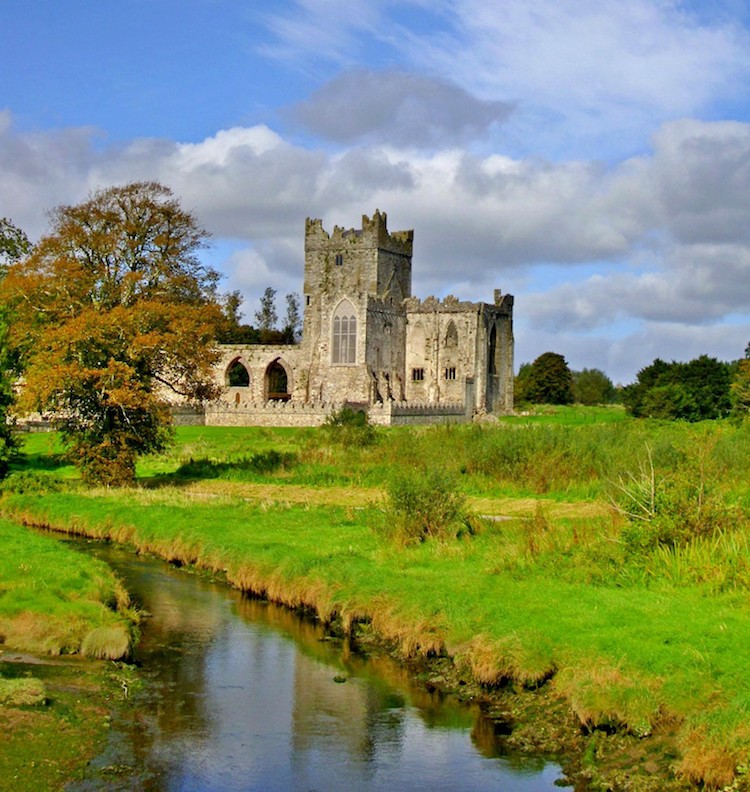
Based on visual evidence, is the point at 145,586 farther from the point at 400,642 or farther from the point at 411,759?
the point at 411,759

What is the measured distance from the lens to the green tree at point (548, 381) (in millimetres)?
117312

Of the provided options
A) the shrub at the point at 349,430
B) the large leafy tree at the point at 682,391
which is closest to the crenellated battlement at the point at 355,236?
the large leafy tree at the point at 682,391

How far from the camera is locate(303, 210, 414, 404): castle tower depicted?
80.4 metres

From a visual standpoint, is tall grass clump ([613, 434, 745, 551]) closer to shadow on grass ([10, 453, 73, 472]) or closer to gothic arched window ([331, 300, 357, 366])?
shadow on grass ([10, 453, 73, 472])

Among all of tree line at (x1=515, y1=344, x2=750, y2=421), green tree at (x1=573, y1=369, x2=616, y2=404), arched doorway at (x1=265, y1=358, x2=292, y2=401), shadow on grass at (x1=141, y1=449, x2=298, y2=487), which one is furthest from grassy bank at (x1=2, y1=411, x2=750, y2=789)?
green tree at (x1=573, y1=369, x2=616, y2=404)

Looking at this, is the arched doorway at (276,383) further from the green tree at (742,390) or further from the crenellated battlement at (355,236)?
the green tree at (742,390)

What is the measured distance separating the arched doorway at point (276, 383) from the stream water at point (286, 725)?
220ft

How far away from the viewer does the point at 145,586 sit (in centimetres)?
2325

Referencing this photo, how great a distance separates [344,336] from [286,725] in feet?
220

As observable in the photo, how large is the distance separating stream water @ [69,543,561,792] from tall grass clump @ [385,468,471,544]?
423 cm

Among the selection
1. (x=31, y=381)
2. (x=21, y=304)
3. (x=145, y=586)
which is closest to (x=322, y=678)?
(x=145, y=586)

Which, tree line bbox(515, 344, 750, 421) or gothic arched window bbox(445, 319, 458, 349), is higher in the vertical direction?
gothic arched window bbox(445, 319, 458, 349)

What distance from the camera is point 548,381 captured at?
117 metres

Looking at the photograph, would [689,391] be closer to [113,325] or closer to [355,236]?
[355,236]
